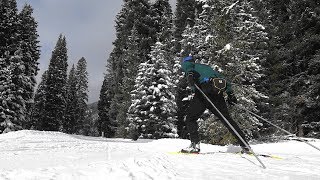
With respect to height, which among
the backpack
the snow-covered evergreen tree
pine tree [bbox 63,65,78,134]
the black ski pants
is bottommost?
the black ski pants

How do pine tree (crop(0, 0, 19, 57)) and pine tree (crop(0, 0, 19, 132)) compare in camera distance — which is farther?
pine tree (crop(0, 0, 19, 57))

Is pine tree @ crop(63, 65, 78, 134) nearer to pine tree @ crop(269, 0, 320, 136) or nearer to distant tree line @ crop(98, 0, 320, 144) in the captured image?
distant tree line @ crop(98, 0, 320, 144)

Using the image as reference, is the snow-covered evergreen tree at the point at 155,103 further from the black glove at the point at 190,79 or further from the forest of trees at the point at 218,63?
the black glove at the point at 190,79

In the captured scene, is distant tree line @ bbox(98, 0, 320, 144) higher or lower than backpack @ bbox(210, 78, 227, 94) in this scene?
higher

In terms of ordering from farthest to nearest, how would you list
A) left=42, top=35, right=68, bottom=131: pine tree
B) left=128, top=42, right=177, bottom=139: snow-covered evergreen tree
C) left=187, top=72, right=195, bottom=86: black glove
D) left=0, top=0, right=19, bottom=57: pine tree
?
left=42, top=35, right=68, bottom=131: pine tree < left=0, top=0, right=19, bottom=57: pine tree < left=128, top=42, right=177, bottom=139: snow-covered evergreen tree < left=187, top=72, right=195, bottom=86: black glove

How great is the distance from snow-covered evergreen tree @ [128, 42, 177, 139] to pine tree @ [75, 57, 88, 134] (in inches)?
1912

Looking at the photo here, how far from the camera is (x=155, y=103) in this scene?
1080 inches

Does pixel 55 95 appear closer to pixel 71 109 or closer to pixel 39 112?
pixel 39 112

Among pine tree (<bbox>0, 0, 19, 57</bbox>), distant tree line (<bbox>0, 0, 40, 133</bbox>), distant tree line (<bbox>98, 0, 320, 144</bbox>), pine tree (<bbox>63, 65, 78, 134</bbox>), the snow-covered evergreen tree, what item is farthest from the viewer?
pine tree (<bbox>63, 65, 78, 134</bbox>)

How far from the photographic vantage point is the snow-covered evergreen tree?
89.4ft

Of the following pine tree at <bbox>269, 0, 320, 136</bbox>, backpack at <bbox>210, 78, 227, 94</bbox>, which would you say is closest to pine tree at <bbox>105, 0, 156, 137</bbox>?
pine tree at <bbox>269, 0, 320, 136</bbox>

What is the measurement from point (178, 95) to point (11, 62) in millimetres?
17743

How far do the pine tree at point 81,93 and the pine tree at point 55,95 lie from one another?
1428 centimetres

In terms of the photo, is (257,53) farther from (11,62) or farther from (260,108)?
(11,62)
